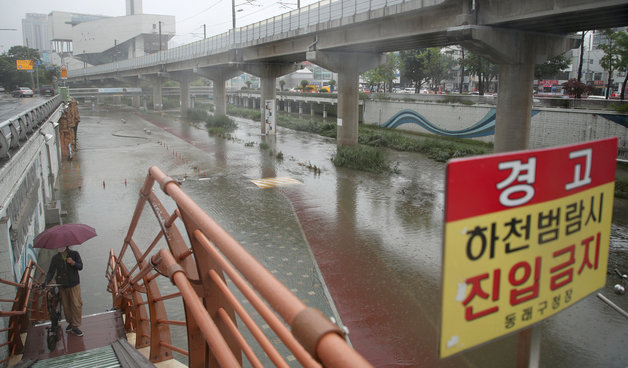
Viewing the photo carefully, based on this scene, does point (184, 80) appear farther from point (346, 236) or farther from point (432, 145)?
point (346, 236)

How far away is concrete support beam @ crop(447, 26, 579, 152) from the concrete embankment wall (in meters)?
7.32

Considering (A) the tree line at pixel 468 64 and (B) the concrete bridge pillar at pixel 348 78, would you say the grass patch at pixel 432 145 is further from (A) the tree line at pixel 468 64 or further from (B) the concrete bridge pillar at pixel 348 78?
(A) the tree line at pixel 468 64

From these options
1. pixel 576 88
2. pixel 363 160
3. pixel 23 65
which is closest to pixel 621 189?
pixel 363 160

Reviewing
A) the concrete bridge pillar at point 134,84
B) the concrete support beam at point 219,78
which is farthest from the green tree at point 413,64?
the concrete bridge pillar at point 134,84

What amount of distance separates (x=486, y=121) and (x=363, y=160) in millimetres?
12453

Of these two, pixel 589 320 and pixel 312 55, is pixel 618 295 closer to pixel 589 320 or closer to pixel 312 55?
pixel 589 320

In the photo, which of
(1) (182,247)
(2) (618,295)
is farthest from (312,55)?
(1) (182,247)

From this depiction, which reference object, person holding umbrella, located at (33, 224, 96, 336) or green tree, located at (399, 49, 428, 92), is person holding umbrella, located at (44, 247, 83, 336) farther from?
green tree, located at (399, 49, 428, 92)

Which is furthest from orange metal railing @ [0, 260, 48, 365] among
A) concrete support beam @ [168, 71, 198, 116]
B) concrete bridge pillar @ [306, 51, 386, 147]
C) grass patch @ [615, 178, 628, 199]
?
concrete support beam @ [168, 71, 198, 116]

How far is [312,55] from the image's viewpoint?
97.1ft

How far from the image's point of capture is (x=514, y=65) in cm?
1939

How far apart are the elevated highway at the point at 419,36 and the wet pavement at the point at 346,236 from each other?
4.69 m

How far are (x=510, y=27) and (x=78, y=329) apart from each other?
17.7 meters

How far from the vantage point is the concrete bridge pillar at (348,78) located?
30.2 metres
